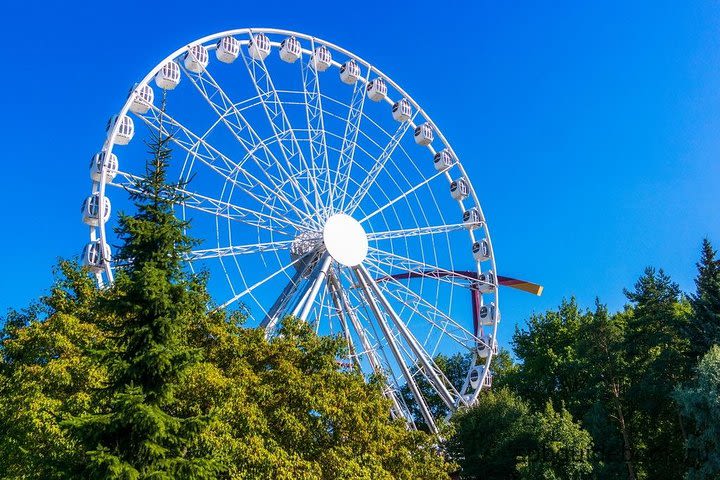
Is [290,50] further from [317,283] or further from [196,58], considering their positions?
[317,283]

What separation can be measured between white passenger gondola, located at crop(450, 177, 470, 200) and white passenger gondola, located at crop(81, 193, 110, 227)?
17705 millimetres

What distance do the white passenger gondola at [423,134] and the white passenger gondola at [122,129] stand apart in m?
14.7

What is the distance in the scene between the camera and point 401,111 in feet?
114

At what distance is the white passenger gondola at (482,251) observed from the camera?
3503 centimetres

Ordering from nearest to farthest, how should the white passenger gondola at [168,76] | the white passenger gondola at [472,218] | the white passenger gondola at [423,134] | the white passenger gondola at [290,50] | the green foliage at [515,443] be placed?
the green foliage at [515,443] < the white passenger gondola at [168,76] < the white passenger gondola at [290,50] < the white passenger gondola at [423,134] < the white passenger gondola at [472,218]

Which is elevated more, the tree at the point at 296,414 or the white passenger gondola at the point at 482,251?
the white passenger gondola at the point at 482,251

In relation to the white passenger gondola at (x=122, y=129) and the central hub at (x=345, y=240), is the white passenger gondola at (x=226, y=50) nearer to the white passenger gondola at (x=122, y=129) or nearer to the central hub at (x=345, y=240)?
the white passenger gondola at (x=122, y=129)

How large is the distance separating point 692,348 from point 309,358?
51.9ft

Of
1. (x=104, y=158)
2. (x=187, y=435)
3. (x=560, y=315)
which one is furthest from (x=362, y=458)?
(x=560, y=315)

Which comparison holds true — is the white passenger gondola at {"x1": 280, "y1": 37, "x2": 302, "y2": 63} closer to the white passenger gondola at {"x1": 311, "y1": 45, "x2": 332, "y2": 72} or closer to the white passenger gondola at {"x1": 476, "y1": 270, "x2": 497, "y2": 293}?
the white passenger gondola at {"x1": 311, "y1": 45, "x2": 332, "y2": 72}

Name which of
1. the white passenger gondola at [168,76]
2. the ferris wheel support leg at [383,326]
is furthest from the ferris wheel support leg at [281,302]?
the white passenger gondola at [168,76]

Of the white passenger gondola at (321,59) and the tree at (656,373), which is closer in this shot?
the tree at (656,373)

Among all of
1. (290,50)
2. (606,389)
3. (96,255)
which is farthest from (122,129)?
(606,389)

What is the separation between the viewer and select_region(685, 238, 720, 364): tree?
26281 mm
